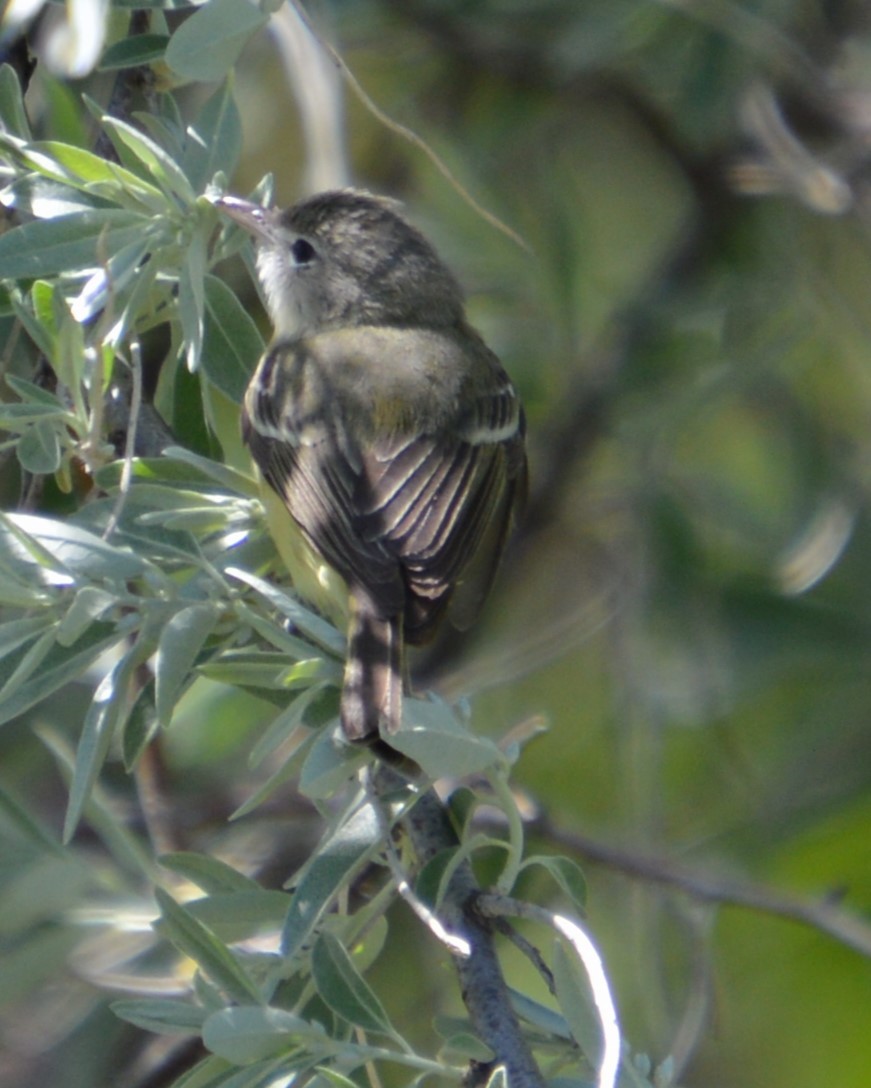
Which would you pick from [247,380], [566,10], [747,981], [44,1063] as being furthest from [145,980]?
[566,10]

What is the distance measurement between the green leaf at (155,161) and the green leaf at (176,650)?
25.4 inches

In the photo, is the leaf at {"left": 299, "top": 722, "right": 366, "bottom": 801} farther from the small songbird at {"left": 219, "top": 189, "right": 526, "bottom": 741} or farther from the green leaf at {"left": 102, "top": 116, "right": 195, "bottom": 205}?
the green leaf at {"left": 102, "top": 116, "right": 195, "bottom": 205}

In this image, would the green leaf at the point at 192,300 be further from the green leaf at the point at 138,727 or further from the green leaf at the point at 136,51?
the green leaf at the point at 138,727

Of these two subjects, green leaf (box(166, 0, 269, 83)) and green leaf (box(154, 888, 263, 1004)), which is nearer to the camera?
green leaf (box(154, 888, 263, 1004))

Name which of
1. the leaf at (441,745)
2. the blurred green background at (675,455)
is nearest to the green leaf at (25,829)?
the leaf at (441,745)

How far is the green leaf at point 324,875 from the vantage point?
7.07 feet

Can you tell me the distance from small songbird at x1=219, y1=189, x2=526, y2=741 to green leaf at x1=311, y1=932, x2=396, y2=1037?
0.31m

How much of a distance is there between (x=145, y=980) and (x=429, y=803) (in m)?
0.92

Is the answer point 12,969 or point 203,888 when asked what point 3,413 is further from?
point 12,969

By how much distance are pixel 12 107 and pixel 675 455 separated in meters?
3.17

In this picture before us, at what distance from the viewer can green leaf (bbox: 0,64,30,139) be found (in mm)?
2410

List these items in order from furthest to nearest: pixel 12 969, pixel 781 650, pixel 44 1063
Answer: pixel 781 650 → pixel 44 1063 → pixel 12 969

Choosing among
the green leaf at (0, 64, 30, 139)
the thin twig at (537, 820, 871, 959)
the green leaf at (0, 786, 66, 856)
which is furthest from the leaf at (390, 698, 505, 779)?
the thin twig at (537, 820, 871, 959)

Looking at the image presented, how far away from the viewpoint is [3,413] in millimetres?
2260
